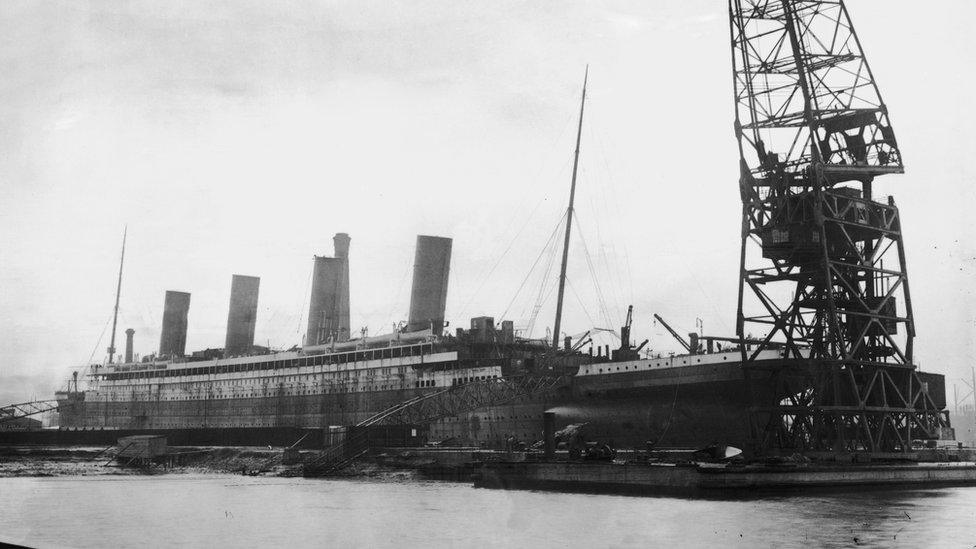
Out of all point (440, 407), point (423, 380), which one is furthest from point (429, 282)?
point (440, 407)

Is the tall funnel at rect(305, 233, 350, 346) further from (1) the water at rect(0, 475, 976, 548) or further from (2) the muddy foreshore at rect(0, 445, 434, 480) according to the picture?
(1) the water at rect(0, 475, 976, 548)

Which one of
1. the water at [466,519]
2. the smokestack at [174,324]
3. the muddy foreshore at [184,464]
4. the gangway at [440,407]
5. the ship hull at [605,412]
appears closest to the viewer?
the water at [466,519]

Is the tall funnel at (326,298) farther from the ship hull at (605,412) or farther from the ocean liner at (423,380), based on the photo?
the ship hull at (605,412)

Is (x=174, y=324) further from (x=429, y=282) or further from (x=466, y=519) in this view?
(x=466, y=519)

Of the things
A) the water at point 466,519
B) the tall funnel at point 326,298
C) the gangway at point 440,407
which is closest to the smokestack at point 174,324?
the tall funnel at point 326,298

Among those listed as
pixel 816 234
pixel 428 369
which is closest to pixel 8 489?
pixel 428 369
